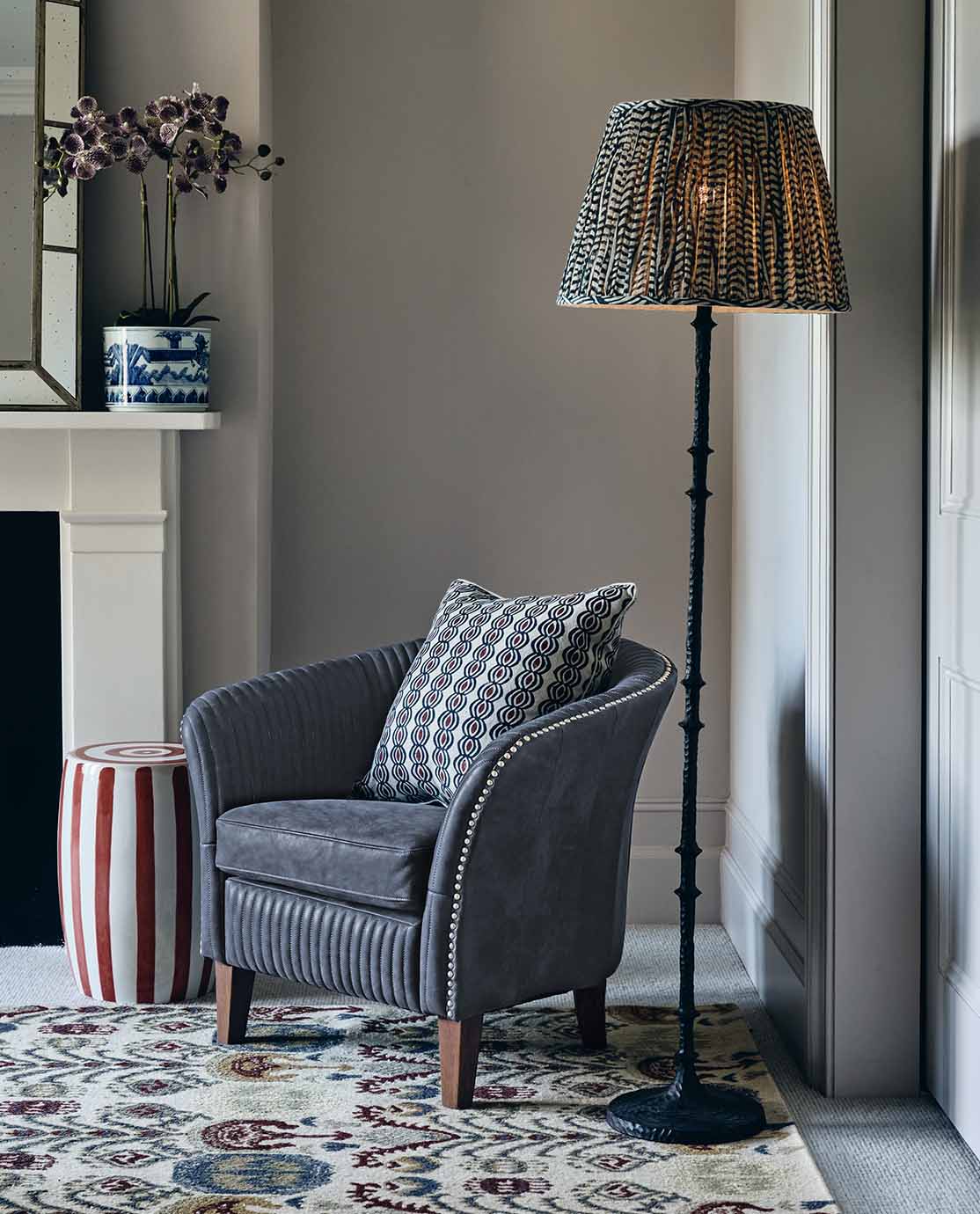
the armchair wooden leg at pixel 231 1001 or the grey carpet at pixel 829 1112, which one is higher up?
the armchair wooden leg at pixel 231 1001

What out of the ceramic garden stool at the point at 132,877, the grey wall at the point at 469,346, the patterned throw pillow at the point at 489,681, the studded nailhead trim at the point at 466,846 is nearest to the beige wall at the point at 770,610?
the grey wall at the point at 469,346

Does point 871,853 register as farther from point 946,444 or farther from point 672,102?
point 672,102

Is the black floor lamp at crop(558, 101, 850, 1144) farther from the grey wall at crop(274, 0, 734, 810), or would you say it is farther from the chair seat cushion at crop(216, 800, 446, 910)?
the grey wall at crop(274, 0, 734, 810)

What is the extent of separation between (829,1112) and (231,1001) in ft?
3.63

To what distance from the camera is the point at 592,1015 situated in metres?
2.84

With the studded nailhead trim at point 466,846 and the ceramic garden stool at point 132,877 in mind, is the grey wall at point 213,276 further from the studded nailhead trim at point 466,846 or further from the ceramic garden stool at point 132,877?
the studded nailhead trim at point 466,846

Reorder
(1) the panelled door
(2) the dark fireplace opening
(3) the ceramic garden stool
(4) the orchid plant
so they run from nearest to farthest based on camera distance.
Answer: (1) the panelled door → (3) the ceramic garden stool → (4) the orchid plant → (2) the dark fireplace opening

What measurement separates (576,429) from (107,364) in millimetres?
1120

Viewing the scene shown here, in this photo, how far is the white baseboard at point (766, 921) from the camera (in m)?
2.86

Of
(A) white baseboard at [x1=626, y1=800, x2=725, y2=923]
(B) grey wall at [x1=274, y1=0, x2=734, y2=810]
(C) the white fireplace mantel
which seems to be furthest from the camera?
(A) white baseboard at [x1=626, y1=800, x2=725, y2=923]

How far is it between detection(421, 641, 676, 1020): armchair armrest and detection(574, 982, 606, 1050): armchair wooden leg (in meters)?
0.05

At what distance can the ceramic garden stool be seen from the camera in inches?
119

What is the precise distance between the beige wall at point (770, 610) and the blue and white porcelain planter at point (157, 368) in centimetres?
122

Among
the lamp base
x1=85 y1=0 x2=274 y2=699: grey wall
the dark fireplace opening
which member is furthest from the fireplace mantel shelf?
the lamp base
